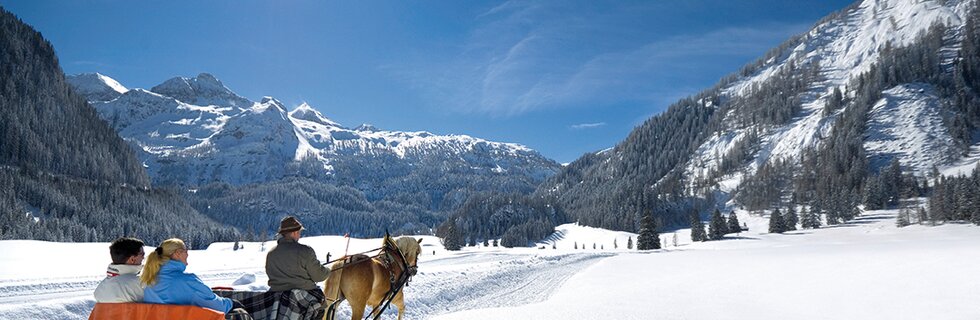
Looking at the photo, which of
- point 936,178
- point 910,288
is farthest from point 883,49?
point 910,288

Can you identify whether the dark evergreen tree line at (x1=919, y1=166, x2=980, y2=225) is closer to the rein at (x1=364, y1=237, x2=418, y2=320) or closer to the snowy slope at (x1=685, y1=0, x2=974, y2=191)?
the snowy slope at (x1=685, y1=0, x2=974, y2=191)

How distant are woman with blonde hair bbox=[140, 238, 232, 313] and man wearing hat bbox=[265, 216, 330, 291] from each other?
2166 mm

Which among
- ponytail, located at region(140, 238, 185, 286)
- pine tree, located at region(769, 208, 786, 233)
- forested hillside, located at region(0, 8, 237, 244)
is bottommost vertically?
pine tree, located at region(769, 208, 786, 233)

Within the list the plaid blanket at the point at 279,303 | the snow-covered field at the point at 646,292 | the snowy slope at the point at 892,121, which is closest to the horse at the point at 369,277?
the plaid blanket at the point at 279,303

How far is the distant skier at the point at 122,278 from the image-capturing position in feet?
16.2

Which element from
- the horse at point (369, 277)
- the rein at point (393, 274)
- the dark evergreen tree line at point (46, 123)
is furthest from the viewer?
the dark evergreen tree line at point (46, 123)

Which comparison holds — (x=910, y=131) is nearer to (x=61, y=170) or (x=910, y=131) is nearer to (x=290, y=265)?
(x=290, y=265)

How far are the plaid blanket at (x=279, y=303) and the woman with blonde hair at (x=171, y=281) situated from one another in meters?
2.08

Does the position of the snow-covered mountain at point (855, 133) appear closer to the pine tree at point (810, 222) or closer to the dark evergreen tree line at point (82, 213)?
the pine tree at point (810, 222)

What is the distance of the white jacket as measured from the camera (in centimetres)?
492

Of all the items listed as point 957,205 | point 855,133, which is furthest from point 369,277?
point 855,133

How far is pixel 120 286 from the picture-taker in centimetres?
496

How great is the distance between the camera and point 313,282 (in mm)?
7961

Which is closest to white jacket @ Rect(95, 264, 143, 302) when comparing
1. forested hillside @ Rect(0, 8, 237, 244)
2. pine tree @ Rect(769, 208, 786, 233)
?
forested hillside @ Rect(0, 8, 237, 244)
